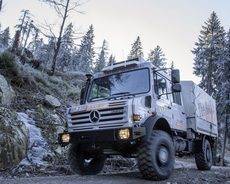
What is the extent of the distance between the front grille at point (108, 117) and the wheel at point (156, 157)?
0.93 m

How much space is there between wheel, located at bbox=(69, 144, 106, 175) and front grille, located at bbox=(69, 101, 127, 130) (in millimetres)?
1124

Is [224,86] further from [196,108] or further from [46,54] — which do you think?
[46,54]

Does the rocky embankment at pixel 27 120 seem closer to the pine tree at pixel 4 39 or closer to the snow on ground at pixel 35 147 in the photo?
the snow on ground at pixel 35 147

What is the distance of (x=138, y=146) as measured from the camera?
379 inches

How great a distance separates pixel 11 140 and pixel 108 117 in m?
3.30

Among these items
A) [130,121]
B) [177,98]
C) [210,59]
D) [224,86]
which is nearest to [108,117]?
[130,121]

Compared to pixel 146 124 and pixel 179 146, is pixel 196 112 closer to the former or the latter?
pixel 179 146

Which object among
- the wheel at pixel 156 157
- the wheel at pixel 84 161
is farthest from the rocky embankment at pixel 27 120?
the wheel at pixel 156 157

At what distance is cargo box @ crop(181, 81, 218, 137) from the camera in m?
13.5

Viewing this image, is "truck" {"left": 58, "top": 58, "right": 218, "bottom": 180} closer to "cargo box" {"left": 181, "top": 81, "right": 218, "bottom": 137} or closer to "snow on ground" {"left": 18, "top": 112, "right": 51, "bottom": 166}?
"cargo box" {"left": 181, "top": 81, "right": 218, "bottom": 137}

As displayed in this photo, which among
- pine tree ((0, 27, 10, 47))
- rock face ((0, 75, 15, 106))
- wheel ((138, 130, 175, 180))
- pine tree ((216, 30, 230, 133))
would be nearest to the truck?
wheel ((138, 130, 175, 180))

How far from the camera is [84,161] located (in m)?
11.4

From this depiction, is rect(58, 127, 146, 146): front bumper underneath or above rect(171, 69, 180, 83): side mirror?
underneath

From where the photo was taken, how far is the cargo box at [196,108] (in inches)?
532
